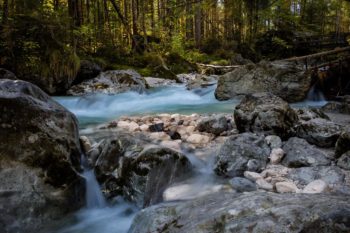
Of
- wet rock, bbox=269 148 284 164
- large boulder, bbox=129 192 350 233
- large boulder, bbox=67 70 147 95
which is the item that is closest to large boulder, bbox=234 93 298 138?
wet rock, bbox=269 148 284 164

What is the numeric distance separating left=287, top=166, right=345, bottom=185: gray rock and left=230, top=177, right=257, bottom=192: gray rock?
585 millimetres

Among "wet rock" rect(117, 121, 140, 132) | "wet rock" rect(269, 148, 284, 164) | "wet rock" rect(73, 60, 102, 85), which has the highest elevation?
"wet rock" rect(73, 60, 102, 85)

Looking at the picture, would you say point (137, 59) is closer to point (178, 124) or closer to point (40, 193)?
point (178, 124)

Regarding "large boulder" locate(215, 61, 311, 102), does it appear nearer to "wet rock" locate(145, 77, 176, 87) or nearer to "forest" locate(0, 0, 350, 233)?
"forest" locate(0, 0, 350, 233)

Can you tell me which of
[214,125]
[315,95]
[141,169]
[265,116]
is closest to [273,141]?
Result: [265,116]

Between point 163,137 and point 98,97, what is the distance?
5399 mm

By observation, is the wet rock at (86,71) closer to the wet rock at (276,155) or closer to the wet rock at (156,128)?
the wet rock at (156,128)

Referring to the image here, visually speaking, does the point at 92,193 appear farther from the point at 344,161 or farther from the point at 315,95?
the point at 315,95

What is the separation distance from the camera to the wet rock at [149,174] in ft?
13.4

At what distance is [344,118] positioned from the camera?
7.68 m

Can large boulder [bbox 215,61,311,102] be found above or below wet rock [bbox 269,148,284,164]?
above

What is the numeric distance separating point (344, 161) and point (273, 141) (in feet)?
3.68

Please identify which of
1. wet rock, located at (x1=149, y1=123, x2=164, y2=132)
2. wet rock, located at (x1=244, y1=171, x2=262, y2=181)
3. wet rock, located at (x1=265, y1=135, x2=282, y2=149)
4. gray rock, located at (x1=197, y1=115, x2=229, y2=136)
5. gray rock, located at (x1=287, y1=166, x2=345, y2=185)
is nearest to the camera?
gray rock, located at (x1=287, y1=166, x2=345, y2=185)

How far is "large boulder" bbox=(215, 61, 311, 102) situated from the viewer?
10.4 metres
